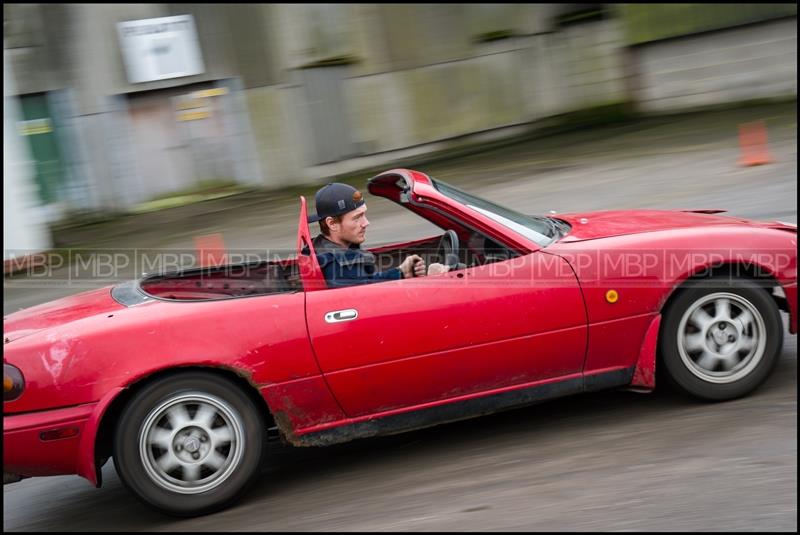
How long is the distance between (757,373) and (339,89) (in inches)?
475

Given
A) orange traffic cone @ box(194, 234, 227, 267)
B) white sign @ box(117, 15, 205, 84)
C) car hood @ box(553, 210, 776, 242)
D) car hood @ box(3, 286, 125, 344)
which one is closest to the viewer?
car hood @ box(3, 286, 125, 344)

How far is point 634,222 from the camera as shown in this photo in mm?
5047

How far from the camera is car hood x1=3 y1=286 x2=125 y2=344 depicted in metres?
4.49

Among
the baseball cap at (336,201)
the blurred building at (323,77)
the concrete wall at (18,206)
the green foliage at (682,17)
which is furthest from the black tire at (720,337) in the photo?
the green foliage at (682,17)

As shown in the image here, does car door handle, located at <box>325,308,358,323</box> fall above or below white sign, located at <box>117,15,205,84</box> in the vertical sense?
below

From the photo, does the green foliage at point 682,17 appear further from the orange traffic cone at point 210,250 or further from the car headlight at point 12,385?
the car headlight at point 12,385

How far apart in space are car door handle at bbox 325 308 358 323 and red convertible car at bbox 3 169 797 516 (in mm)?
15

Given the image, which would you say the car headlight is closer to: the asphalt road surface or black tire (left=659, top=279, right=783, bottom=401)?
the asphalt road surface

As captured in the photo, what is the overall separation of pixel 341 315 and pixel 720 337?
1.96 meters

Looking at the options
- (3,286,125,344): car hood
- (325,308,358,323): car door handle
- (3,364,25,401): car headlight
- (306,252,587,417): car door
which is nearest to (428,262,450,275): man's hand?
(306,252,587,417): car door

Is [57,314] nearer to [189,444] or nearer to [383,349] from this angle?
[189,444]

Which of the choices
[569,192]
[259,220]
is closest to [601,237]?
[569,192]

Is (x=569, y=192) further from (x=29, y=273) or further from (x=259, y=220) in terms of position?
(x=29, y=273)

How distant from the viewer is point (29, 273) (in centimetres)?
1168
